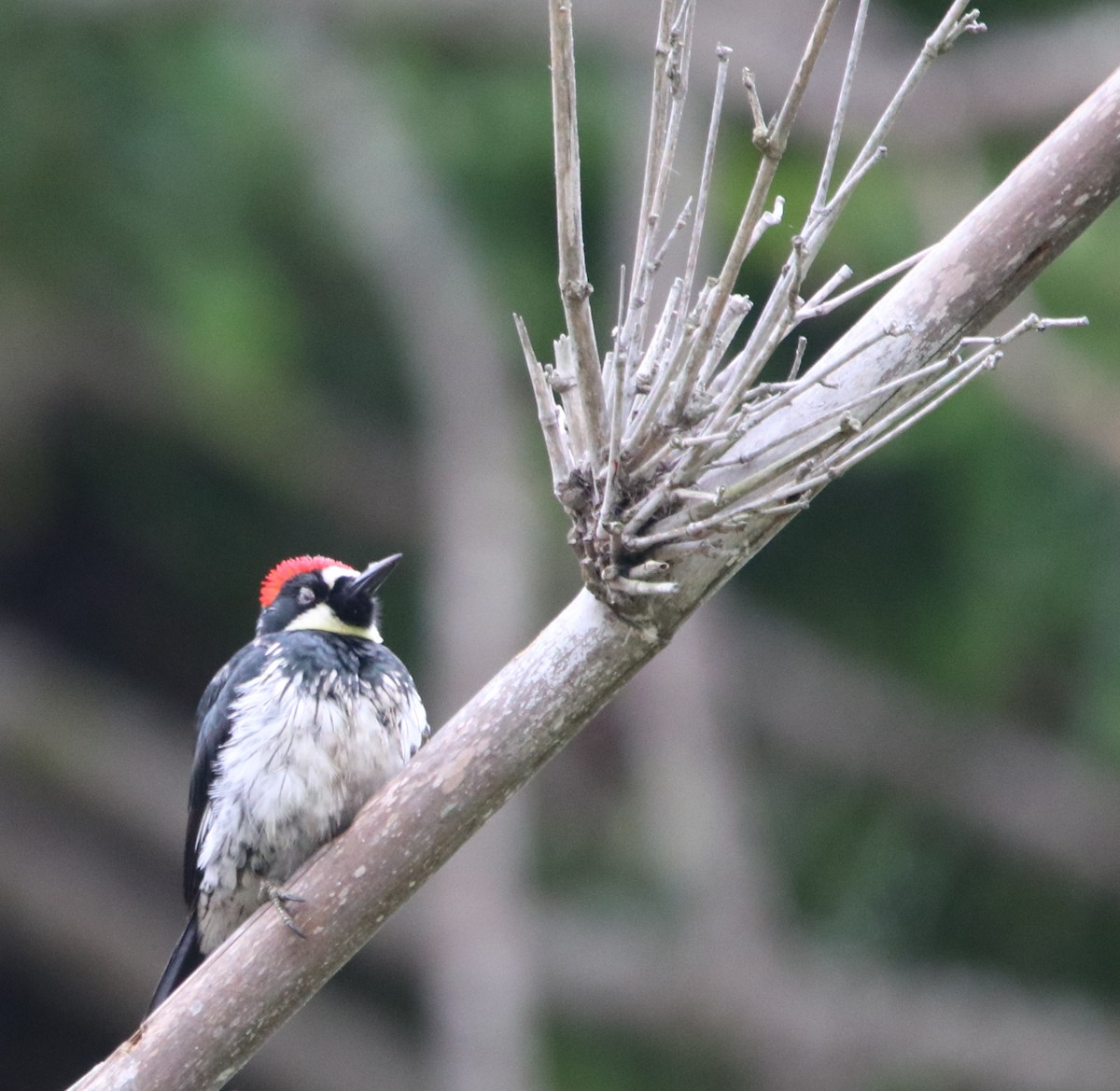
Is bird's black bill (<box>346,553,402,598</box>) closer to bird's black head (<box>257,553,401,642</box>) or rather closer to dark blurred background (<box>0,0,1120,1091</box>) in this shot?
bird's black head (<box>257,553,401,642</box>)

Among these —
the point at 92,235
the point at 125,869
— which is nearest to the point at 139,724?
the point at 125,869

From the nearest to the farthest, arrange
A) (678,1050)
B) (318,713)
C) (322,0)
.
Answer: (318,713) → (322,0) → (678,1050)

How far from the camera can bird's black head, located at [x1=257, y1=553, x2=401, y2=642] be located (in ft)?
14.3

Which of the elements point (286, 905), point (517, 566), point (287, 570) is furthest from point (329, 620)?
point (517, 566)

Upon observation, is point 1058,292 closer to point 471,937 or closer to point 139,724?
point 471,937

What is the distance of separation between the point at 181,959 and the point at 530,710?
5.07ft

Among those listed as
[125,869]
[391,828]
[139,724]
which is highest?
[391,828]

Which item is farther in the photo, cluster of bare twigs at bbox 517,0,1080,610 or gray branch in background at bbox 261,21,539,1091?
gray branch in background at bbox 261,21,539,1091

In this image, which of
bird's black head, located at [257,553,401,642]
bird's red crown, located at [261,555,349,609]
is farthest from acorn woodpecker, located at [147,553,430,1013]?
bird's red crown, located at [261,555,349,609]

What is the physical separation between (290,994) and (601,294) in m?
5.24

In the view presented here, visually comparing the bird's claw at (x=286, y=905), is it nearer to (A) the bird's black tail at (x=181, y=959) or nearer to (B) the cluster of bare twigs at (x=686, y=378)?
(B) the cluster of bare twigs at (x=686, y=378)

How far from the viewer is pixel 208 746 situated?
397 centimetres

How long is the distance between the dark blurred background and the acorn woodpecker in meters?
2.36

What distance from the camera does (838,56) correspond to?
709cm
